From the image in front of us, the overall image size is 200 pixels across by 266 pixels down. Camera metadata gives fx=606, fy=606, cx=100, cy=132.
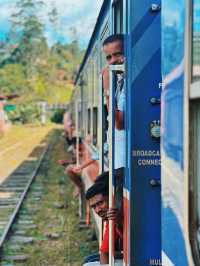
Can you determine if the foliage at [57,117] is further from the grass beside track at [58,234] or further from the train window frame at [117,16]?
the train window frame at [117,16]

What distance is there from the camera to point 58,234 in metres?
9.30

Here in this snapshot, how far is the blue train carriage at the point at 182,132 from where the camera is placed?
2.19 meters

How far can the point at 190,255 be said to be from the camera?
217cm

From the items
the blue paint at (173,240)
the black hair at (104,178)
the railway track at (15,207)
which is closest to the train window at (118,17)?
the black hair at (104,178)

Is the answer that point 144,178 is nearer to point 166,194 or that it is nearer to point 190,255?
point 166,194

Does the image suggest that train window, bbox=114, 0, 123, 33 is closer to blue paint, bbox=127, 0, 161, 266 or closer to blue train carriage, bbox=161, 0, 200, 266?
blue paint, bbox=127, 0, 161, 266

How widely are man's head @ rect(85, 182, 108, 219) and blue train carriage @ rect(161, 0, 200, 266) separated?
5.10 ft

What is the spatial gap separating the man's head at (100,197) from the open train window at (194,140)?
195cm

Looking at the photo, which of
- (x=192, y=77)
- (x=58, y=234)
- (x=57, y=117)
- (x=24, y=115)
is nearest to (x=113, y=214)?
(x=192, y=77)

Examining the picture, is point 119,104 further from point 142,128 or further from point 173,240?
point 173,240

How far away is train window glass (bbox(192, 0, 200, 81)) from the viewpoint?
6.97ft

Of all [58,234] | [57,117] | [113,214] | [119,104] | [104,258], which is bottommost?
[58,234]

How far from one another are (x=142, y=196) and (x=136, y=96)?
58 cm

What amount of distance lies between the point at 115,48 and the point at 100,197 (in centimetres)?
105
